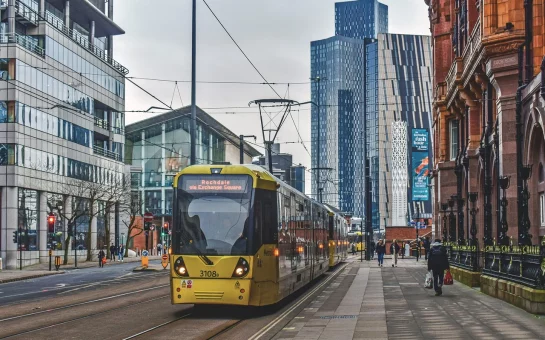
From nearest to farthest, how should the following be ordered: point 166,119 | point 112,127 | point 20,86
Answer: point 20,86 < point 112,127 < point 166,119

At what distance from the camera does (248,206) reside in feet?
64.0

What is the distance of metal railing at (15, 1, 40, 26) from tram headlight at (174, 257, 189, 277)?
5109cm

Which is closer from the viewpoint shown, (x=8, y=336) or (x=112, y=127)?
(x=8, y=336)

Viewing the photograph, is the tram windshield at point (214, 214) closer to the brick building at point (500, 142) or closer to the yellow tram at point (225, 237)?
the yellow tram at point (225, 237)

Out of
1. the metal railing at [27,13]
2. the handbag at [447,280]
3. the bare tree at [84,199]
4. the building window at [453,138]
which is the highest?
the metal railing at [27,13]

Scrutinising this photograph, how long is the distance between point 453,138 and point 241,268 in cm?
3744

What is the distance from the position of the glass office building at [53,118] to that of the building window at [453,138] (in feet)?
82.3

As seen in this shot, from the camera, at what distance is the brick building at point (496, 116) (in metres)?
29.8

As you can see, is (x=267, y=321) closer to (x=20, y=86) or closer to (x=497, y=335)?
(x=497, y=335)

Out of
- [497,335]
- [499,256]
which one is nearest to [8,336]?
[497,335]

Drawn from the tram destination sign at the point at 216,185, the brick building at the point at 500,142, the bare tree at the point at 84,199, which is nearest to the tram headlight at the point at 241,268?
the tram destination sign at the point at 216,185

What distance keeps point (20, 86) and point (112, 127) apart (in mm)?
24908

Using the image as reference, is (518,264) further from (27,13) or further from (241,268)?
(27,13)

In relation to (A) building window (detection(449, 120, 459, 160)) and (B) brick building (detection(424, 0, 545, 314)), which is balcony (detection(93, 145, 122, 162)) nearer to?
(B) brick building (detection(424, 0, 545, 314))
